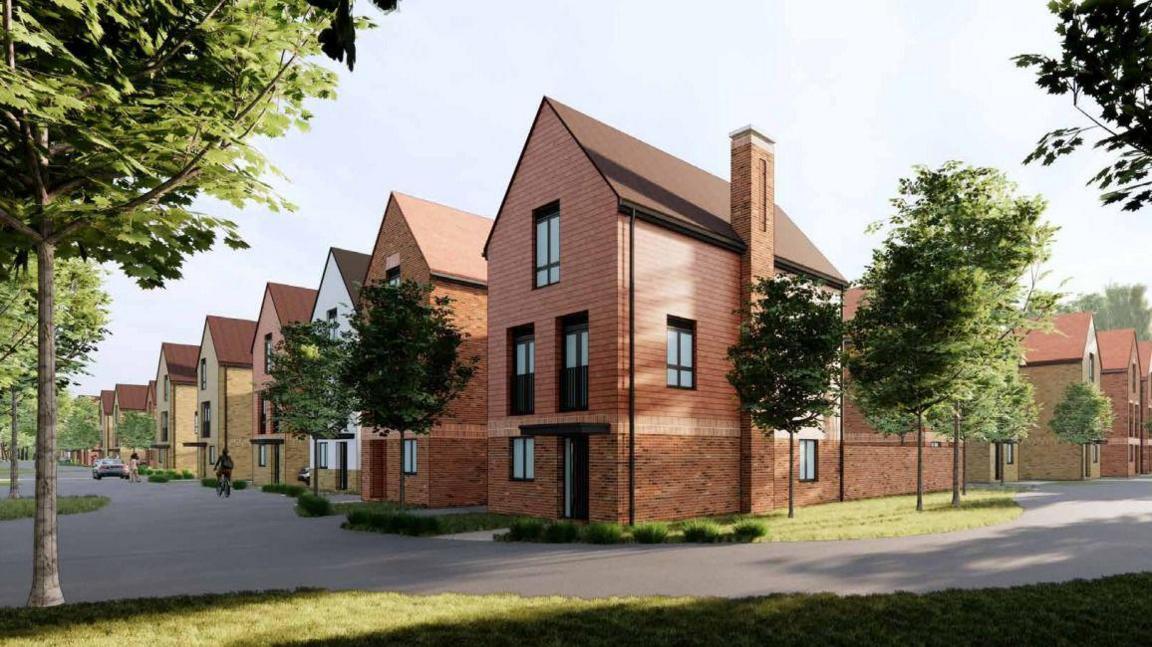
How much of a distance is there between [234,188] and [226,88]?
1.32 meters

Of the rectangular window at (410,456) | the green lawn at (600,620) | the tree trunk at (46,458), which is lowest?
the rectangular window at (410,456)

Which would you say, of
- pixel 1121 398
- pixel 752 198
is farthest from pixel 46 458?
pixel 1121 398

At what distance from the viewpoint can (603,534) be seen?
49.9 ft

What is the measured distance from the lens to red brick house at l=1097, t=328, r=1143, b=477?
53.5 metres

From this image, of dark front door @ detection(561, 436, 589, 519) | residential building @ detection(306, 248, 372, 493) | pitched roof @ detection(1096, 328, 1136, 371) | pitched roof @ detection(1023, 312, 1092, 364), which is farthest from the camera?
pitched roof @ detection(1096, 328, 1136, 371)

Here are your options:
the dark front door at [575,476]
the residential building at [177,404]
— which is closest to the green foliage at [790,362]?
the dark front door at [575,476]

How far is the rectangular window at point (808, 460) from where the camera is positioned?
25016 mm

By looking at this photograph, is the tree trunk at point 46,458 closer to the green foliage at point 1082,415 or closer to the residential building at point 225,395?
the residential building at point 225,395

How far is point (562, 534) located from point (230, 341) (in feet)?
145

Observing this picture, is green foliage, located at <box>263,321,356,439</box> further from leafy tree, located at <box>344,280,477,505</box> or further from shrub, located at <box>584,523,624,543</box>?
shrub, located at <box>584,523,624,543</box>

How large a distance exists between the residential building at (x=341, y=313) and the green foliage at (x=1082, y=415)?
40.8 meters

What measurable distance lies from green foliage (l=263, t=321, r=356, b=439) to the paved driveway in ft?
28.5

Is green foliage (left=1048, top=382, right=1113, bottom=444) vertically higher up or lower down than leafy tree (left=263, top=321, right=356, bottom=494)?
lower down

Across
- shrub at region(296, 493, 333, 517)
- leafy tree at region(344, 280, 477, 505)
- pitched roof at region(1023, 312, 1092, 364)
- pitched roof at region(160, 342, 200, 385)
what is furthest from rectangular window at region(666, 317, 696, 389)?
pitched roof at region(160, 342, 200, 385)
